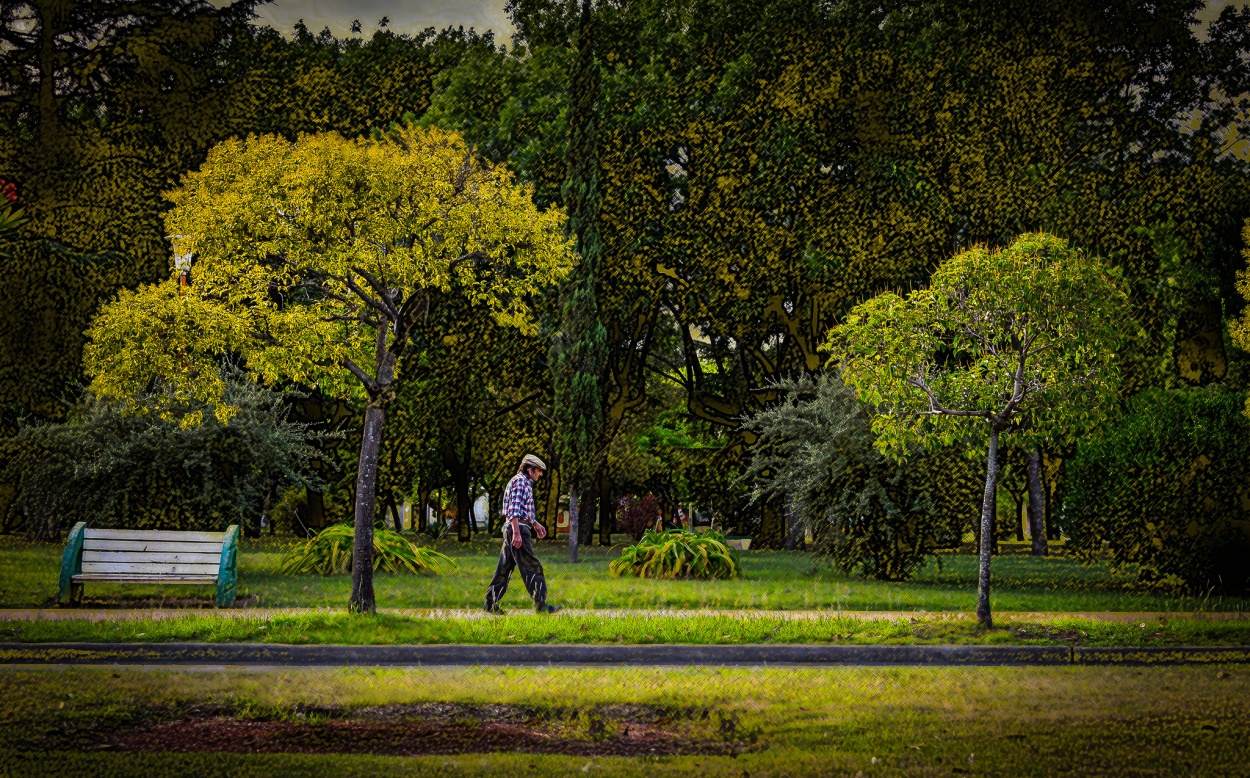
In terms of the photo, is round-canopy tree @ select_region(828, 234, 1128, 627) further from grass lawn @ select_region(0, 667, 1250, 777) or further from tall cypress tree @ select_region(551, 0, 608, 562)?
tall cypress tree @ select_region(551, 0, 608, 562)

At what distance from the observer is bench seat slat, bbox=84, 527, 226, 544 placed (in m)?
15.1

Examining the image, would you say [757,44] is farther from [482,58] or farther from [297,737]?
[297,737]

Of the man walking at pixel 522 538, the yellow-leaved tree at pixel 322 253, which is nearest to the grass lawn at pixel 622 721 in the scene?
the man walking at pixel 522 538

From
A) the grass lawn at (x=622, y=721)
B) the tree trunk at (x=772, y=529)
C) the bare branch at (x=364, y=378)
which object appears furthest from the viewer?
the tree trunk at (x=772, y=529)

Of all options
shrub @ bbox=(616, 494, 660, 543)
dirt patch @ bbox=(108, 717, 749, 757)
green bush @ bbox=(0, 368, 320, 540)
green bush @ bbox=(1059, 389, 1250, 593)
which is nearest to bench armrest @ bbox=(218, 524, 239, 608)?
green bush @ bbox=(0, 368, 320, 540)

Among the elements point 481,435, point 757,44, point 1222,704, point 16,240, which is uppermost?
point 757,44

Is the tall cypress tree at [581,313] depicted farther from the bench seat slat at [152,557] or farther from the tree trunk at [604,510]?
the tree trunk at [604,510]

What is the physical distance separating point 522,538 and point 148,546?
525 centimetres

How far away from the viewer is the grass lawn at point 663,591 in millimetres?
15750

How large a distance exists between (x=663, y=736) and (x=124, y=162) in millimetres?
24841

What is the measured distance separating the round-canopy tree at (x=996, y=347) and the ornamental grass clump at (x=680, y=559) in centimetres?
558

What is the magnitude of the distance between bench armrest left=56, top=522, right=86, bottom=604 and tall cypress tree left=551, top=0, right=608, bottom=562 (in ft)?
38.3

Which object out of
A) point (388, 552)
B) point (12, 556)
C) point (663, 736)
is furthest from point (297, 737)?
point (12, 556)

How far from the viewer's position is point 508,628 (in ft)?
40.8
